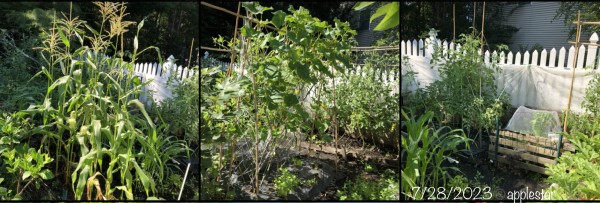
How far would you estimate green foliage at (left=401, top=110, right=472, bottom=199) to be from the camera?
196 centimetres

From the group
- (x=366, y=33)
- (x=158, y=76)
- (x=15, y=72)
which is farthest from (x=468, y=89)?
(x=15, y=72)

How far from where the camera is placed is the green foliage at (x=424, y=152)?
1.96 meters

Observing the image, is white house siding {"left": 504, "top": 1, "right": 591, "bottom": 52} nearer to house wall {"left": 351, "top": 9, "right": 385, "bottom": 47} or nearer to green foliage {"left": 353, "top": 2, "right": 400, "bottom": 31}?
house wall {"left": 351, "top": 9, "right": 385, "bottom": 47}

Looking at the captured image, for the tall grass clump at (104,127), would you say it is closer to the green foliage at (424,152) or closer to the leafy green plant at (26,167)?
the leafy green plant at (26,167)

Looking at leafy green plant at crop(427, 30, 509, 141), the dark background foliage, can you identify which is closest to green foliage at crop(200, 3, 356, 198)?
the dark background foliage

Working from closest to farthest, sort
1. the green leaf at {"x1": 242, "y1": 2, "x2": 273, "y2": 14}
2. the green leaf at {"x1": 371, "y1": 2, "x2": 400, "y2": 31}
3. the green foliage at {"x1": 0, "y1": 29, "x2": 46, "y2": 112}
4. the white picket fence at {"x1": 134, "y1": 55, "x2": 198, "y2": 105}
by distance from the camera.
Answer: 1. the green leaf at {"x1": 371, "y1": 2, "x2": 400, "y2": 31}
2. the green leaf at {"x1": 242, "y1": 2, "x2": 273, "y2": 14}
3. the white picket fence at {"x1": 134, "y1": 55, "x2": 198, "y2": 105}
4. the green foliage at {"x1": 0, "y1": 29, "x2": 46, "y2": 112}

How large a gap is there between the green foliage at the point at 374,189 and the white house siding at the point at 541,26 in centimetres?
88

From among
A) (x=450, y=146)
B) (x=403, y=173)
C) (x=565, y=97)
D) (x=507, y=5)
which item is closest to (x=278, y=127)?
(x=403, y=173)

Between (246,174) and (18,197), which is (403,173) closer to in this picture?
(246,174)

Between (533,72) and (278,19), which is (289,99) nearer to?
(278,19)

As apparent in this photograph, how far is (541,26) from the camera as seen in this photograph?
1969 mm

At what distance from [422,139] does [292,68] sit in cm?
68

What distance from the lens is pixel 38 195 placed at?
2139 millimetres

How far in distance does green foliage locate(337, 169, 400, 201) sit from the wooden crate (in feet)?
1.58
